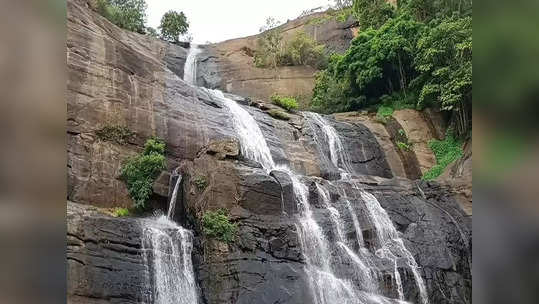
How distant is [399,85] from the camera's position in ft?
68.6

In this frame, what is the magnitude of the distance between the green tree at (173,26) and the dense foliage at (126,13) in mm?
2474

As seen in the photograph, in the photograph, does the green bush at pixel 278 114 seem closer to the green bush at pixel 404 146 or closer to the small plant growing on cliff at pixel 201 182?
the green bush at pixel 404 146

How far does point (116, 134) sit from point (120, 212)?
231cm

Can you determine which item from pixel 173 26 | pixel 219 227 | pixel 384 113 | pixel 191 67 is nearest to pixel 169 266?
pixel 219 227

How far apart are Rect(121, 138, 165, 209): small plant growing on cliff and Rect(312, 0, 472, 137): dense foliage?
9827 millimetres

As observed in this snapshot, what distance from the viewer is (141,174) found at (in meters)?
13.6

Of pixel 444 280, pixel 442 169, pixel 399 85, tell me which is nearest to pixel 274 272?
pixel 444 280

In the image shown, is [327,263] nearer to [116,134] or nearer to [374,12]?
[116,134]

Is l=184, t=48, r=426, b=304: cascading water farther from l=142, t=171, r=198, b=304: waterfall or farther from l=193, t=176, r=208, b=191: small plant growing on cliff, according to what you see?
l=142, t=171, r=198, b=304: waterfall

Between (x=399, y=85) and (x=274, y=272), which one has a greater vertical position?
(x=399, y=85)

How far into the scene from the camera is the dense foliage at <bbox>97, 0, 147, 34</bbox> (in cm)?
1886
